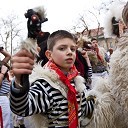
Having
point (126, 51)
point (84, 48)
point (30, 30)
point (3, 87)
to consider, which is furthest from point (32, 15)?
point (84, 48)

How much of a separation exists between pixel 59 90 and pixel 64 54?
310 mm

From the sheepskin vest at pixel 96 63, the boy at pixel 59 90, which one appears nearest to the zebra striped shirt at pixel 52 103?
the boy at pixel 59 90

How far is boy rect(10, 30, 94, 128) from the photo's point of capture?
2189 mm

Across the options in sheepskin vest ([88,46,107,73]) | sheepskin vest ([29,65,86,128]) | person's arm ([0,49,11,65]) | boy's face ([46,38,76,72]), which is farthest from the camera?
sheepskin vest ([88,46,107,73])

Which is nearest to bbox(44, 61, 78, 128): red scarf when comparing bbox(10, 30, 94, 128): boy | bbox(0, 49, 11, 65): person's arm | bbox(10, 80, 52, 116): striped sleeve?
bbox(10, 30, 94, 128): boy

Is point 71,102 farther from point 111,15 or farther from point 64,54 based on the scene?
point 111,15

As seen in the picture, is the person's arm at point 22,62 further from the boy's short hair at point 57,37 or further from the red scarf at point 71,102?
the boy's short hair at point 57,37

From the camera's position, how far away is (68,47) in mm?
2555

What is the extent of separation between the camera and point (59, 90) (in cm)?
239

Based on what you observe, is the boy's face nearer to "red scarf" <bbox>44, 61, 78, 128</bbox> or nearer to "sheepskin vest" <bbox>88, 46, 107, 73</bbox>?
"red scarf" <bbox>44, 61, 78, 128</bbox>

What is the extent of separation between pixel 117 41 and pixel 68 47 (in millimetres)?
408

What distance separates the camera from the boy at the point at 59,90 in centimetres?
219

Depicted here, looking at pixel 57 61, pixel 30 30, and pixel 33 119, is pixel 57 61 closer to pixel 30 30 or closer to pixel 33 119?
pixel 33 119

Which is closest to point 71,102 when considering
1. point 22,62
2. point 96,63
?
point 22,62
